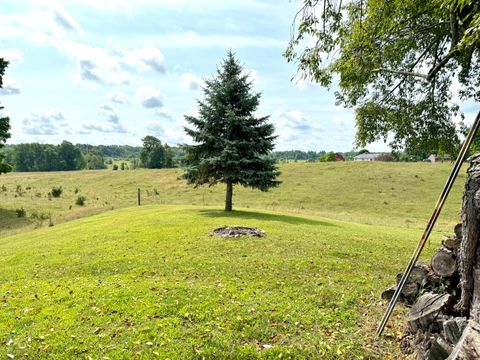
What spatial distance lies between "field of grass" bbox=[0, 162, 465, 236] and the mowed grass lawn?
17.3 m

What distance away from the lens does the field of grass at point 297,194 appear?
3250cm

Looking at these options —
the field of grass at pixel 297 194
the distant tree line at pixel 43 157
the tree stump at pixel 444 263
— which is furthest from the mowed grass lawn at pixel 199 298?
the distant tree line at pixel 43 157

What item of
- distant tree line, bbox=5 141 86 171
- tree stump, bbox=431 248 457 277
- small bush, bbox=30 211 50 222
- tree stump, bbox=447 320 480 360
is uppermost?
distant tree line, bbox=5 141 86 171

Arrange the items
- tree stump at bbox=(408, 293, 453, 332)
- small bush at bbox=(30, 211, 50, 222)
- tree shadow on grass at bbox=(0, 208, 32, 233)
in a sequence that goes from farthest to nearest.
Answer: small bush at bbox=(30, 211, 50, 222) → tree shadow on grass at bbox=(0, 208, 32, 233) → tree stump at bbox=(408, 293, 453, 332)

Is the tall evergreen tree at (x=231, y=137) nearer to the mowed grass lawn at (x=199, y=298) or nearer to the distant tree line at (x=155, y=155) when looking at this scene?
the mowed grass lawn at (x=199, y=298)

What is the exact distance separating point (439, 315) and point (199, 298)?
4417mm

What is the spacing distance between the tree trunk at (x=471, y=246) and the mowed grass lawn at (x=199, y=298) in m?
1.29

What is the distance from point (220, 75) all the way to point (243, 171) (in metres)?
6.88

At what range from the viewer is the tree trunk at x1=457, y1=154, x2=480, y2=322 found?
14.6 ft

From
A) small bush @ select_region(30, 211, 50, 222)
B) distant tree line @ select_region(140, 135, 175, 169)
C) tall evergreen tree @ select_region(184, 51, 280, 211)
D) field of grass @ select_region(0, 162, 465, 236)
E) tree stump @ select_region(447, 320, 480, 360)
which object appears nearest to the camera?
tree stump @ select_region(447, 320, 480, 360)

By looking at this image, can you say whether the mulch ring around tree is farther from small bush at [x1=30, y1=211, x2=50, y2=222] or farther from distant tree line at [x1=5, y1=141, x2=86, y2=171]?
distant tree line at [x1=5, y1=141, x2=86, y2=171]

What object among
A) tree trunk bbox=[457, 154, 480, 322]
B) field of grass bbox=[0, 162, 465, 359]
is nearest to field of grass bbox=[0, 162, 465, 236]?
field of grass bbox=[0, 162, 465, 359]

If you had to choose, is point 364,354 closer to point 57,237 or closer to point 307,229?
point 307,229

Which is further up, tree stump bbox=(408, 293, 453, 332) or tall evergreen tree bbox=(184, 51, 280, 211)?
tall evergreen tree bbox=(184, 51, 280, 211)
